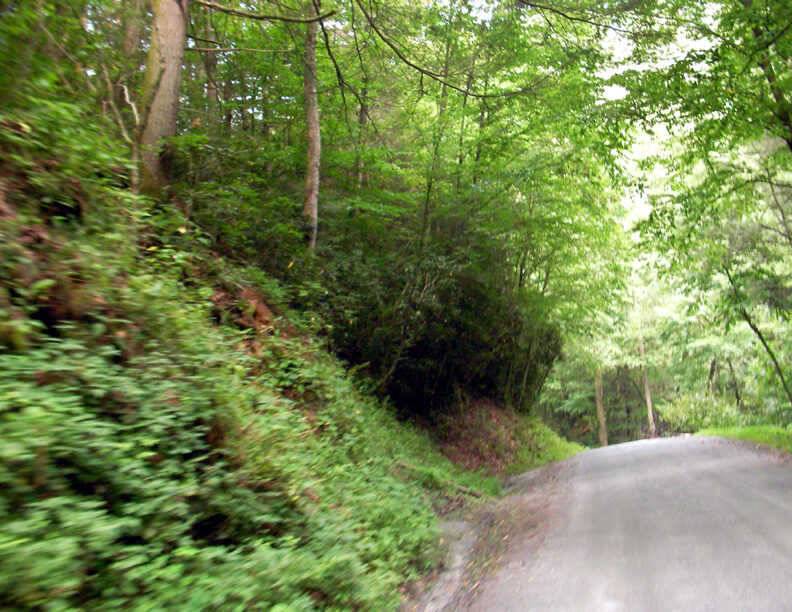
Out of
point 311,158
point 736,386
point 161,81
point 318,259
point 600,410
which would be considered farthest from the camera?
point 600,410

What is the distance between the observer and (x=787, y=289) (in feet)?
50.1

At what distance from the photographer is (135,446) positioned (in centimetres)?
391

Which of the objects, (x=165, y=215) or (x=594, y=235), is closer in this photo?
(x=165, y=215)

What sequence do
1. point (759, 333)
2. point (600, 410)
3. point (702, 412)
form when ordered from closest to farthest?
1. point (759, 333)
2. point (702, 412)
3. point (600, 410)

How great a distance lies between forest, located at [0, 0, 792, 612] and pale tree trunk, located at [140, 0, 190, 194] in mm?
41

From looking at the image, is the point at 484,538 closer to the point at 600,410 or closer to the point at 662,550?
the point at 662,550

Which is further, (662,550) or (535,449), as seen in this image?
(535,449)

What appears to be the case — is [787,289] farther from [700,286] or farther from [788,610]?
[788,610]

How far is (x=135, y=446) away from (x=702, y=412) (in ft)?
102

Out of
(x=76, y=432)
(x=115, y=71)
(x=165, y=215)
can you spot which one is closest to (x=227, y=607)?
(x=76, y=432)

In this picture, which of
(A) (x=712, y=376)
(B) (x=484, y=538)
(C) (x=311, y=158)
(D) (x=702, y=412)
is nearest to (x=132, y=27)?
(C) (x=311, y=158)

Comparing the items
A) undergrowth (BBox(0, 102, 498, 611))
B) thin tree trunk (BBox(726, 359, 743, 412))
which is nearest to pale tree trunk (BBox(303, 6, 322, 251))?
undergrowth (BBox(0, 102, 498, 611))

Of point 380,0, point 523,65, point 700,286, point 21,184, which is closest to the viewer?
point 21,184

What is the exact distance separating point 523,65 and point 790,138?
580cm
